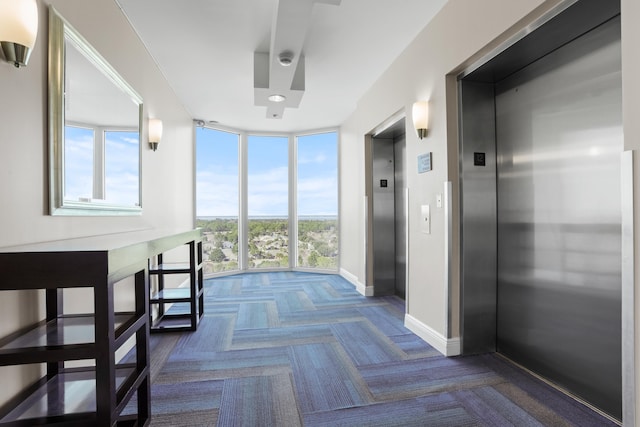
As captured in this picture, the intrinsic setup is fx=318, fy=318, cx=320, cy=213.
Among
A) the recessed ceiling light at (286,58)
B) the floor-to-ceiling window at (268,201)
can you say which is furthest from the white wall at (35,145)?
the floor-to-ceiling window at (268,201)

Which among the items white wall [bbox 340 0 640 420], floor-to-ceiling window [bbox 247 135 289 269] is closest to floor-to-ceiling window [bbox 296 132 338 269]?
floor-to-ceiling window [bbox 247 135 289 269]

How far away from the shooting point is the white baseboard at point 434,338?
96.3 inches

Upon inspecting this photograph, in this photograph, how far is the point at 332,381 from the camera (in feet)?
6.99

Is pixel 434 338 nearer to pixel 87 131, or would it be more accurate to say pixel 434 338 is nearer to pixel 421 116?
pixel 421 116

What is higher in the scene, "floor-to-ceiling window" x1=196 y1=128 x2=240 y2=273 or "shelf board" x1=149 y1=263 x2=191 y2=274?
"floor-to-ceiling window" x1=196 y1=128 x2=240 y2=273

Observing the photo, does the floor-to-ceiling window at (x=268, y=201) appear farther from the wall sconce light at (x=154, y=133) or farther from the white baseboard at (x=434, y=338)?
the white baseboard at (x=434, y=338)

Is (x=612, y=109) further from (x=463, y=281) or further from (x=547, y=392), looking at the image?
(x=547, y=392)

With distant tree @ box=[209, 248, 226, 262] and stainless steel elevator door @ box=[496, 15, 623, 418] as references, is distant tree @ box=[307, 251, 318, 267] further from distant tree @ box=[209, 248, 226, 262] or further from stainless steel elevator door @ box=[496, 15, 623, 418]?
stainless steel elevator door @ box=[496, 15, 623, 418]

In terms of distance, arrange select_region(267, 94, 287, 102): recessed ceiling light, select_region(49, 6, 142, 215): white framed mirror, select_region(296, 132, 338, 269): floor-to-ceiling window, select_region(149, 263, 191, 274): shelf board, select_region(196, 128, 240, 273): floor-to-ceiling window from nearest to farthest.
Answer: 1. select_region(49, 6, 142, 215): white framed mirror
2. select_region(149, 263, 191, 274): shelf board
3. select_region(267, 94, 287, 102): recessed ceiling light
4. select_region(196, 128, 240, 273): floor-to-ceiling window
5. select_region(296, 132, 338, 269): floor-to-ceiling window

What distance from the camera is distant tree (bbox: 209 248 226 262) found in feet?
18.1

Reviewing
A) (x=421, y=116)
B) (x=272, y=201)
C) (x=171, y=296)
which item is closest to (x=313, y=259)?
(x=272, y=201)

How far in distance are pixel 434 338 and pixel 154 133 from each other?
3.17 m

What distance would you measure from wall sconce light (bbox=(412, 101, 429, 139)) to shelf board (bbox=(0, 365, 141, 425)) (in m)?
2.61

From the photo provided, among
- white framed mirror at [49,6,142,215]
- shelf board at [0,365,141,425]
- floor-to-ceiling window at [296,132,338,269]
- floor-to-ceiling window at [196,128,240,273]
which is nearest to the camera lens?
shelf board at [0,365,141,425]
